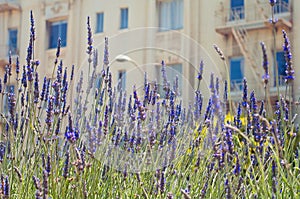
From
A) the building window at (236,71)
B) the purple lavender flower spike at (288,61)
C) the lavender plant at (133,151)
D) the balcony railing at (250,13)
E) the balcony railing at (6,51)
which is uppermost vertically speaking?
the balcony railing at (250,13)

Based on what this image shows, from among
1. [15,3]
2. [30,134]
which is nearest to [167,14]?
[15,3]

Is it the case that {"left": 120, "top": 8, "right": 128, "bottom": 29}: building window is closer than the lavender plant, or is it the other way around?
the lavender plant

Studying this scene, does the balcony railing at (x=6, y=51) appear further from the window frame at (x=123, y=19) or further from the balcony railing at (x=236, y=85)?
the balcony railing at (x=236, y=85)

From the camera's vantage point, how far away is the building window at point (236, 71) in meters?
11.8

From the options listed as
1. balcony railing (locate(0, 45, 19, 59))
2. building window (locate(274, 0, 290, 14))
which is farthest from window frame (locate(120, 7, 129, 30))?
building window (locate(274, 0, 290, 14))

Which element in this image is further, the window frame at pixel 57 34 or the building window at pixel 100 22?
the window frame at pixel 57 34

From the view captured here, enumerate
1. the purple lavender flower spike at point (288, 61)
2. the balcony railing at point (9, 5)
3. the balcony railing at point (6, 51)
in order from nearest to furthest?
1. the purple lavender flower spike at point (288, 61)
2. the balcony railing at point (6, 51)
3. the balcony railing at point (9, 5)

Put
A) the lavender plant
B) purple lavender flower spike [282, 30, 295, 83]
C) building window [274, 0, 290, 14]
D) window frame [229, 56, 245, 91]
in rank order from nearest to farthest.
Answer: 1. purple lavender flower spike [282, 30, 295, 83]
2. the lavender plant
3. building window [274, 0, 290, 14]
4. window frame [229, 56, 245, 91]

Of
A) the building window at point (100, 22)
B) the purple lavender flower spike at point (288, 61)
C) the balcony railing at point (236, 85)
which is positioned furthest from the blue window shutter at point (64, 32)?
the purple lavender flower spike at point (288, 61)

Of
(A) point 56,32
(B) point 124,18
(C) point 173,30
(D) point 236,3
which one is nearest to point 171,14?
(C) point 173,30

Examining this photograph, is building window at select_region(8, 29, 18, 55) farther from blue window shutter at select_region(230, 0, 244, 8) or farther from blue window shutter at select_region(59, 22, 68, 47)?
blue window shutter at select_region(230, 0, 244, 8)

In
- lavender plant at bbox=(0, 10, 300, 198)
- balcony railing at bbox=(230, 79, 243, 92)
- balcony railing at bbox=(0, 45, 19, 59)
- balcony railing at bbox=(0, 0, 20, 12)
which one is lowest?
lavender plant at bbox=(0, 10, 300, 198)

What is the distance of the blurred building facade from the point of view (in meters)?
11.5

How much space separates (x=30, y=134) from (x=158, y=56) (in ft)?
36.1
